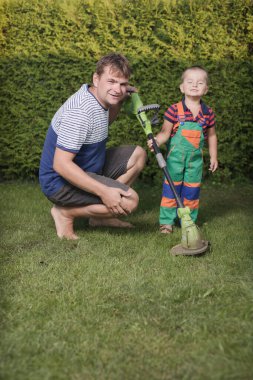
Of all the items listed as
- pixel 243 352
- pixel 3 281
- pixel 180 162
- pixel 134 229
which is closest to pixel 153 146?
pixel 180 162

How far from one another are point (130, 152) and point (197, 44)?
2.03m

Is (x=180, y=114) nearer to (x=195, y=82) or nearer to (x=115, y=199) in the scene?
(x=195, y=82)

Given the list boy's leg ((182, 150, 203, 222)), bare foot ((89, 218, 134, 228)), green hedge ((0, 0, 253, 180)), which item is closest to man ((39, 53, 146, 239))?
bare foot ((89, 218, 134, 228))

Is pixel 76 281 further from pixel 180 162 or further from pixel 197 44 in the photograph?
pixel 197 44

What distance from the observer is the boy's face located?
4.04 metres

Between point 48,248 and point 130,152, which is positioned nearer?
point 48,248

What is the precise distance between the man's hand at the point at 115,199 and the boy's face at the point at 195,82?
0.95 m

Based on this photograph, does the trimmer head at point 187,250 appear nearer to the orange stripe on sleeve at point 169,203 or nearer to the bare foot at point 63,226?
the orange stripe on sleeve at point 169,203

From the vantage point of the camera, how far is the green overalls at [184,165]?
13.4 ft

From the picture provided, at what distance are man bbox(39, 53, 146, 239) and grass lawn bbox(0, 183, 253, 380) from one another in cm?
24

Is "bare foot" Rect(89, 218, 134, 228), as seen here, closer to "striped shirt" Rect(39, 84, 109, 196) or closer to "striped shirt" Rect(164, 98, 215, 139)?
"striped shirt" Rect(39, 84, 109, 196)

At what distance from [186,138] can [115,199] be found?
32.3 inches

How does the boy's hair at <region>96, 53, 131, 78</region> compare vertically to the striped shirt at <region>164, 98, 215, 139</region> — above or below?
above

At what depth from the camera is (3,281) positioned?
121 inches
